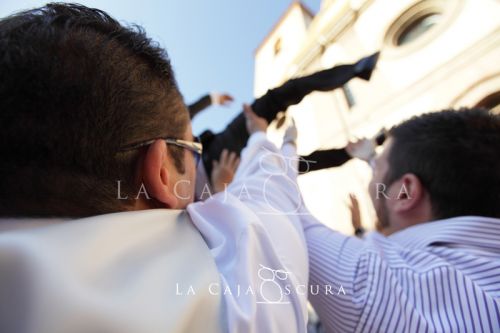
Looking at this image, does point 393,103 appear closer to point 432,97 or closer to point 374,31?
point 432,97

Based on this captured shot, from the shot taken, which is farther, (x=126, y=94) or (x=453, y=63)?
(x=453, y=63)

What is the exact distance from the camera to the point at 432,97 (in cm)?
478

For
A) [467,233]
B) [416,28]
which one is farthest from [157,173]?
[416,28]

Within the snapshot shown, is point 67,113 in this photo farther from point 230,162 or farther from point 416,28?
point 416,28

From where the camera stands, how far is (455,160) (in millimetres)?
1069

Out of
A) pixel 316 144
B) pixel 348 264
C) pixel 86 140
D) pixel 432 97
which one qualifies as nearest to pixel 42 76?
pixel 86 140

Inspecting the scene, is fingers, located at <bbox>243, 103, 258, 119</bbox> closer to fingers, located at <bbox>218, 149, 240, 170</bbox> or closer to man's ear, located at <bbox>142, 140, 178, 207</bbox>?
fingers, located at <bbox>218, 149, 240, 170</bbox>

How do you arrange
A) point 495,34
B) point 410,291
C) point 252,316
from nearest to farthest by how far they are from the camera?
point 252,316 < point 410,291 < point 495,34

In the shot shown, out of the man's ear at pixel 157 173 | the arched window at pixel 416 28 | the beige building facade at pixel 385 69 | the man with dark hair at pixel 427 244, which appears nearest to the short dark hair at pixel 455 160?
the man with dark hair at pixel 427 244

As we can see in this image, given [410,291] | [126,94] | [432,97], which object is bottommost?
[410,291]

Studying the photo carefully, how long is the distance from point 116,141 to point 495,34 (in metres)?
5.60

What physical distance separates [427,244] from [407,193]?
0.30 metres

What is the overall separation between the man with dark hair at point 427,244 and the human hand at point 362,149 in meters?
0.74

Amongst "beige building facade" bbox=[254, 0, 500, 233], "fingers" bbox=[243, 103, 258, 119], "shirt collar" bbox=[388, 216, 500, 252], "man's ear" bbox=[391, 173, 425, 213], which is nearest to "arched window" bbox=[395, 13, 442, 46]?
"beige building facade" bbox=[254, 0, 500, 233]
